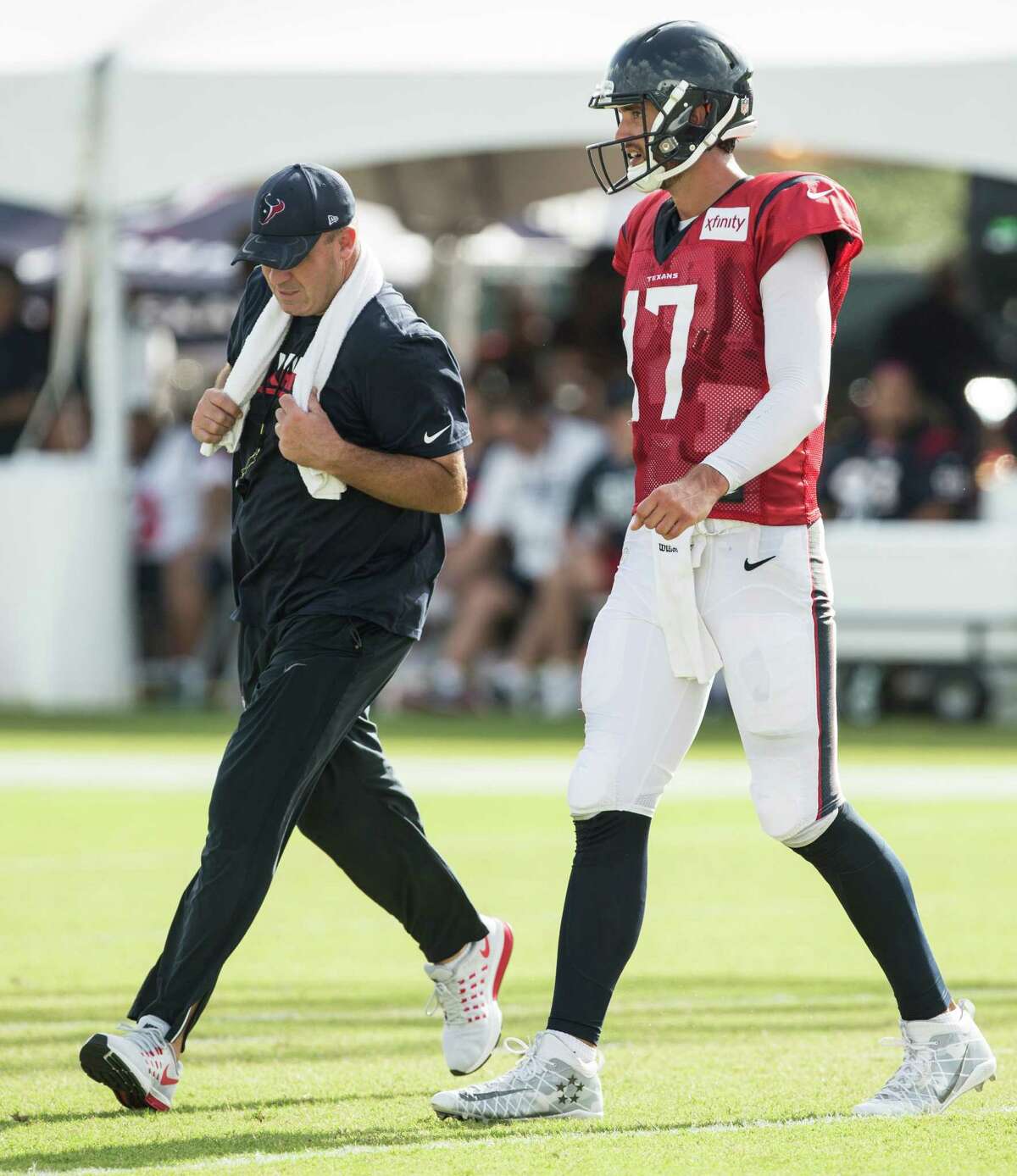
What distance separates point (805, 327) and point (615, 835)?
1.11m

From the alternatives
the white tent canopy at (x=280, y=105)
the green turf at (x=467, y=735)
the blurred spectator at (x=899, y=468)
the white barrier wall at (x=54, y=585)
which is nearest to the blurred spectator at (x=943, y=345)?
the blurred spectator at (x=899, y=468)

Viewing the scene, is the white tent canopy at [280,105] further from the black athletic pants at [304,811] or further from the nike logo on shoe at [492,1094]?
the nike logo on shoe at [492,1094]

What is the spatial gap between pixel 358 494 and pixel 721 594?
891 mm

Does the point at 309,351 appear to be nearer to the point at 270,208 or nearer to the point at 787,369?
the point at 270,208

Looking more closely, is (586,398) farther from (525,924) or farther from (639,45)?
(639,45)

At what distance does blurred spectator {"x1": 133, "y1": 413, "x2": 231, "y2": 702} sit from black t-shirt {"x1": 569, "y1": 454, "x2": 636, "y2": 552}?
2618 millimetres

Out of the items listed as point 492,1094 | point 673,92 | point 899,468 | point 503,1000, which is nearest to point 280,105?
point 899,468

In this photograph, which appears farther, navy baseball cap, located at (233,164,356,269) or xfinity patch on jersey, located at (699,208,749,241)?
navy baseball cap, located at (233,164,356,269)

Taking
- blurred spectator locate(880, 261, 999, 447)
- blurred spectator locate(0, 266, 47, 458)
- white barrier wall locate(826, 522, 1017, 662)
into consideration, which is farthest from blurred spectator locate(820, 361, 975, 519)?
blurred spectator locate(0, 266, 47, 458)

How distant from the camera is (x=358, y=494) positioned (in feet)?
16.1

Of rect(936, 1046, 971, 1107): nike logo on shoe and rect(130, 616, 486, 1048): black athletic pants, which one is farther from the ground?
rect(130, 616, 486, 1048): black athletic pants

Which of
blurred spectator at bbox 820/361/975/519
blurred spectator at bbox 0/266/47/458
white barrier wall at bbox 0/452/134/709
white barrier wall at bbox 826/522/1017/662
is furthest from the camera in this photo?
blurred spectator at bbox 0/266/47/458

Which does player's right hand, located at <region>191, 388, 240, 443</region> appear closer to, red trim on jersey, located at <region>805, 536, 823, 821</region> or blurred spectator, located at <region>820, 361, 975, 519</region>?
red trim on jersey, located at <region>805, 536, 823, 821</region>

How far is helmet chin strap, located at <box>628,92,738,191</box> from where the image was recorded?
4578 mm
